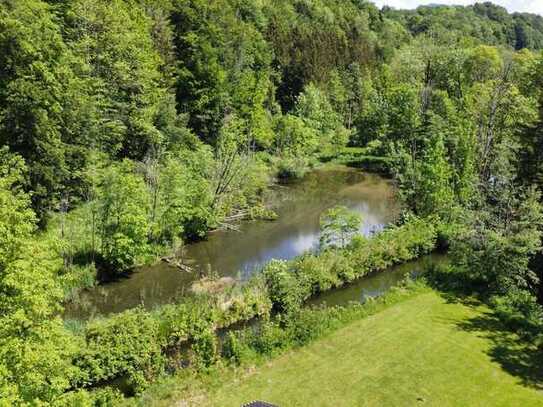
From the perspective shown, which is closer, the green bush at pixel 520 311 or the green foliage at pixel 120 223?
the green bush at pixel 520 311

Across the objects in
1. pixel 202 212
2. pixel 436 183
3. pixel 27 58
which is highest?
pixel 27 58

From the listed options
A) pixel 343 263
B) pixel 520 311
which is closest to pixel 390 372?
pixel 520 311

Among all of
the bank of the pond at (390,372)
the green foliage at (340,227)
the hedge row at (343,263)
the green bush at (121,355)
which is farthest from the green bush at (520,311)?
the green bush at (121,355)

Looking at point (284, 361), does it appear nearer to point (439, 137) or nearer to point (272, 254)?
point (272, 254)

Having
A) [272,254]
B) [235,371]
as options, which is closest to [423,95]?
[272,254]

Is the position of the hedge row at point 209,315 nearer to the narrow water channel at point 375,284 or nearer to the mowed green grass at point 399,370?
the narrow water channel at point 375,284

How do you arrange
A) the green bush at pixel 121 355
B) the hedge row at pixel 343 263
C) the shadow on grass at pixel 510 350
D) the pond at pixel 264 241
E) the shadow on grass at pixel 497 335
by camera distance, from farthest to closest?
the pond at pixel 264 241
the hedge row at pixel 343 263
the shadow on grass at pixel 497 335
the shadow on grass at pixel 510 350
the green bush at pixel 121 355
